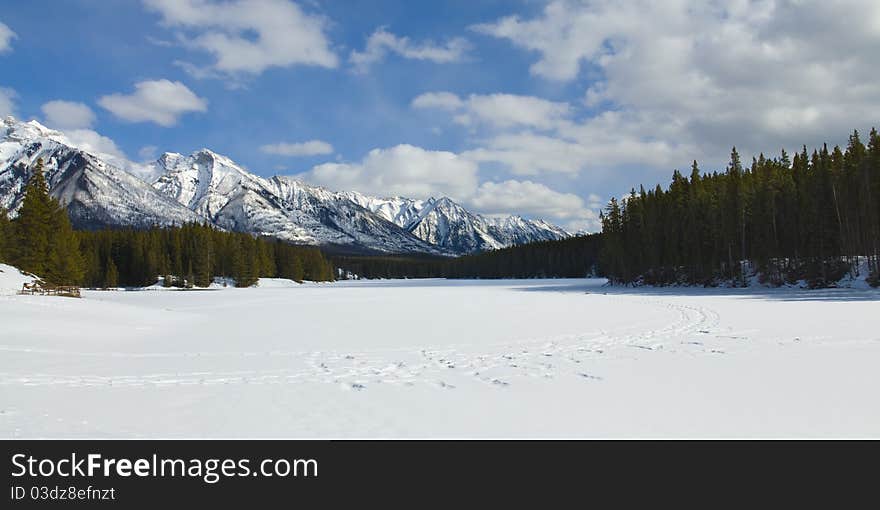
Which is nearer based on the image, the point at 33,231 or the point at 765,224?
the point at 33,231

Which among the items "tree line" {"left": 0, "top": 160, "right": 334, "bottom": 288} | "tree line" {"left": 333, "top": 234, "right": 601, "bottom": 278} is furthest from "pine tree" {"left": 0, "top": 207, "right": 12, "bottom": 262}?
"tree line" {"left": 333, "top": 234, "right": 601, "bottom": 278}

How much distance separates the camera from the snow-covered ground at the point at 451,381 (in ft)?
22.9

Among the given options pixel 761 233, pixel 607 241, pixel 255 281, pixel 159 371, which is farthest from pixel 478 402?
pixel 255 281

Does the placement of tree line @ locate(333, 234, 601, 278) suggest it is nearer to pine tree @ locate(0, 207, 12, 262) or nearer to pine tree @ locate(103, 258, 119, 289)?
pine tree @ locate(103, 258, 119, 289)

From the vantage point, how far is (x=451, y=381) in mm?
10281

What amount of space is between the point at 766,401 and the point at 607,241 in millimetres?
85864

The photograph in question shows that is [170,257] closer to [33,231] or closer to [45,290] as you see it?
[33,231]

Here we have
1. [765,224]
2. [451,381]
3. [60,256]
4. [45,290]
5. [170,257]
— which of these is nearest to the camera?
[451,381]

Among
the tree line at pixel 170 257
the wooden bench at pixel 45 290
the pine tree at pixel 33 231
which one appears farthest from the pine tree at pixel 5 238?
the wooden bench at pixel 45 290

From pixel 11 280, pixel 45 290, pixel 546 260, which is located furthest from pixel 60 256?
pixel 546 260

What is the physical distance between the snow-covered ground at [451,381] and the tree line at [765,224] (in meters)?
39.2

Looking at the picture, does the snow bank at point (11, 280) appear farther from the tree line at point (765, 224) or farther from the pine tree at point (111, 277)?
the tree line at point (765, 224)

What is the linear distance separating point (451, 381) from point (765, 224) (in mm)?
63037

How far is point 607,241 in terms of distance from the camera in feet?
294
